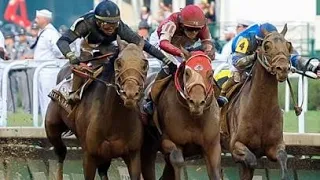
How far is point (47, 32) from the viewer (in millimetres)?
19188

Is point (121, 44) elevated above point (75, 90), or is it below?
above

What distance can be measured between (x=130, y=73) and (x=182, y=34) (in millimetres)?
1419

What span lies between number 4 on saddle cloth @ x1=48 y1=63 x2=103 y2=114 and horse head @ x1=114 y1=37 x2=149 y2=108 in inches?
33.1

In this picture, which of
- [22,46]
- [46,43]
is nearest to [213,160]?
[46,43]

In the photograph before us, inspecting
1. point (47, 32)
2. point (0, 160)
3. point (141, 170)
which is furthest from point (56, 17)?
point (141, 170)

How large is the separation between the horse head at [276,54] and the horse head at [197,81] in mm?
596

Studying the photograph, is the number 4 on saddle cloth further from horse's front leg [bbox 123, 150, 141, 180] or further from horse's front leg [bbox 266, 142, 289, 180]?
horse's front leg [bbox 266, 142, 289, 180]

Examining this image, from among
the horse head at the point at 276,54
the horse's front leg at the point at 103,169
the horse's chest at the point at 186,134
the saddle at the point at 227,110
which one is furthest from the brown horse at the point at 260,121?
the horse's front leg at the point at 103,169

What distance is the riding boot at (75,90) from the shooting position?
12869 millimetres

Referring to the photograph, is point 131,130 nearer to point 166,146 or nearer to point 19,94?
point 166,146

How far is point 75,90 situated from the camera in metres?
12.9

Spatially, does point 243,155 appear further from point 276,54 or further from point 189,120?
point 276,54

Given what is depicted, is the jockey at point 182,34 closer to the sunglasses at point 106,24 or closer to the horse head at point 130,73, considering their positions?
the sunglasses at point 106,24

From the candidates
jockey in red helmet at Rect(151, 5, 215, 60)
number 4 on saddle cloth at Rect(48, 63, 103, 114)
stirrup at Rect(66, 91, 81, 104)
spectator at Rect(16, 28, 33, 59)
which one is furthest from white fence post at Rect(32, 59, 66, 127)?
spectator at Rect(16, 28, 33, 59)
